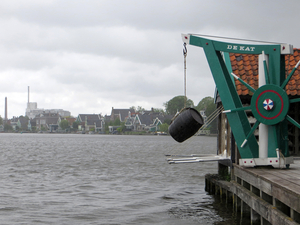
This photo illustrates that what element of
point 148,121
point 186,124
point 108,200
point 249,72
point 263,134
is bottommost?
point 108,200

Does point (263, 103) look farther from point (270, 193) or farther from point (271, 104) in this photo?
point (270, 193)

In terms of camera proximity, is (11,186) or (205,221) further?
(11,186)

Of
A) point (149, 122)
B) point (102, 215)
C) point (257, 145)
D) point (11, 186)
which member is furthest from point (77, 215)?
point (149, 122)

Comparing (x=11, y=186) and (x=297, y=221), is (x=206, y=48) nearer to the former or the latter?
(x=297, y=221)

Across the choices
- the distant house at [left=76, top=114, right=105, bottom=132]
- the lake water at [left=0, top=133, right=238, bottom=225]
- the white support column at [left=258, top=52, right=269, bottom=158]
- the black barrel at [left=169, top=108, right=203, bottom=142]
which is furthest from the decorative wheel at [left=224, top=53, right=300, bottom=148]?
the distant house at [left=76, top=114, right=105, bottom=132]

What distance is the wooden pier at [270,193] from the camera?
6.48m

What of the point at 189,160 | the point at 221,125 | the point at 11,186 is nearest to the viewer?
the point at 189,160

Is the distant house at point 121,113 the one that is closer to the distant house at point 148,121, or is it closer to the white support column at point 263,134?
the distant house at point 148,121

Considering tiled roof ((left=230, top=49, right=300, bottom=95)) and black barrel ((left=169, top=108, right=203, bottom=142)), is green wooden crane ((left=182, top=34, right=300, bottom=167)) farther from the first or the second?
tiled roof ((left=230, top=49, right=300, bottom=95))

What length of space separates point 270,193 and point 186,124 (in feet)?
13.0

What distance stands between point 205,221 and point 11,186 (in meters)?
10.2

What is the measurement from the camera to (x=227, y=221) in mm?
10883

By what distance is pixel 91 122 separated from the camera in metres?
184

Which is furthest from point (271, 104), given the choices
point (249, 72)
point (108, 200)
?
point (108, 200)
